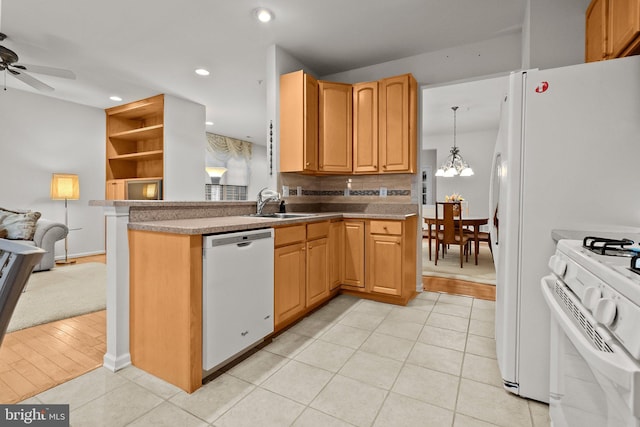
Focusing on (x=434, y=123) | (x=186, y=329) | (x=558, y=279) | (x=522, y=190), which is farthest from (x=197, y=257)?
(x=434, y=123)

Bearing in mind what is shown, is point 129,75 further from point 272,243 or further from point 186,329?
point 186,329

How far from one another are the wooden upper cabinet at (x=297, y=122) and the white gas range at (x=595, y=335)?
239cm

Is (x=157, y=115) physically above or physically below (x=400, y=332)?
above

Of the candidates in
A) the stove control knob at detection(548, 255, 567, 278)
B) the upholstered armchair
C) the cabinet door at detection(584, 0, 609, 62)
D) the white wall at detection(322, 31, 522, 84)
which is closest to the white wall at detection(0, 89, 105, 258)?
the upholstered armchair

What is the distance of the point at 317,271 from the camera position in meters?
2.81

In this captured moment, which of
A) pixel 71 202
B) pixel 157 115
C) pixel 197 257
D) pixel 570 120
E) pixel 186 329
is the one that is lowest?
pixel 186 329

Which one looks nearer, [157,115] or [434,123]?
[157,115]

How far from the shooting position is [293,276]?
2.47 meters

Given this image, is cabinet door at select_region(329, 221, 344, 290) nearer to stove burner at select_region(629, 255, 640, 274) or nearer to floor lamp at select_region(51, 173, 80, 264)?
stove burner at select_region(629, 255, 640, 274)

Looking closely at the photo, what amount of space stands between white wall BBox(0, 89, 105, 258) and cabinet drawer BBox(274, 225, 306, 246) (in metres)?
4.82

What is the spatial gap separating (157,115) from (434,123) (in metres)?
5.66

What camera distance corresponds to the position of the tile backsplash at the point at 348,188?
3523 mm

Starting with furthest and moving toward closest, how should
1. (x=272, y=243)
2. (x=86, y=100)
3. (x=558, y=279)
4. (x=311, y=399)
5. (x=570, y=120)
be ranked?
(x=86, y=100), (x=272, y=243), (x=311, y=399), (x=570, y=120), (x=558, y=279)

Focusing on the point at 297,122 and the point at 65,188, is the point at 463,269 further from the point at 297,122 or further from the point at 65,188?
the point at 65,188
